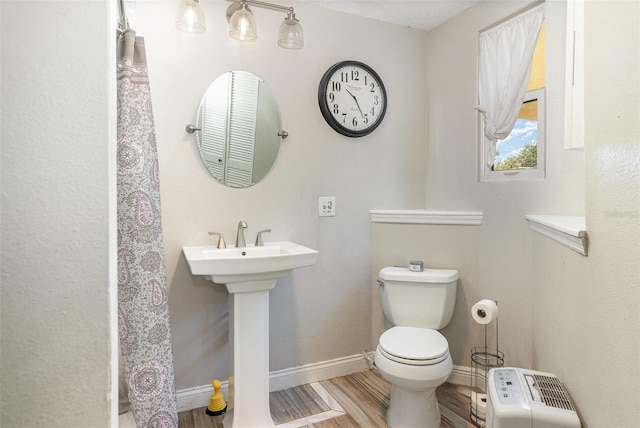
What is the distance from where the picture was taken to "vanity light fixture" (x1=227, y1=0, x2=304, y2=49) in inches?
70.6

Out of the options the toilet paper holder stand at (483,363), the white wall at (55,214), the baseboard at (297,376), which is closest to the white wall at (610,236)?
the toilet paper holder stand at (483,363)

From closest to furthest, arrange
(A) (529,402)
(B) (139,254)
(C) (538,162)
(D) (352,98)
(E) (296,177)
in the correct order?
1. (A) (529,402)
2. (B) (139,254)
3. (C) (538,162)
4. (E) (296,177)
5. (D) (352,98)

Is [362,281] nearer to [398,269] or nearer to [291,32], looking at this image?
[398,269]

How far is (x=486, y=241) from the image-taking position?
2170 millimetres

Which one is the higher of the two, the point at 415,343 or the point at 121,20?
the point at 121,20

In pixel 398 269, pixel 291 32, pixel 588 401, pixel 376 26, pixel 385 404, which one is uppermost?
pixel 376 26

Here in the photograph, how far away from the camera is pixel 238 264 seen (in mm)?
1614

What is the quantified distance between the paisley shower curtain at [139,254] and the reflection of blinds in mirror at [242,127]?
505 millimetres

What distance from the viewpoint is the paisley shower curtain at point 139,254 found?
1539 millimetres

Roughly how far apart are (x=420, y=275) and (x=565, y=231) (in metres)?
0.94

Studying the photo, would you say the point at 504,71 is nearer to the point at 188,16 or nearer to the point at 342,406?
the point at 188,16

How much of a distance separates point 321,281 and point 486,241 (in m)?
1.03

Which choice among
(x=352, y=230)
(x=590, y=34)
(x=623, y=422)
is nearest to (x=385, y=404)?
(x=352, y=230)

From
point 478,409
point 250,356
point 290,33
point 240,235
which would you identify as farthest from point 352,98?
point 478,409
